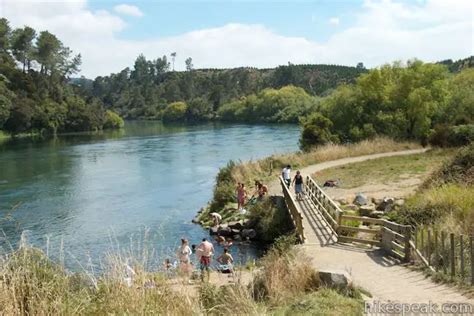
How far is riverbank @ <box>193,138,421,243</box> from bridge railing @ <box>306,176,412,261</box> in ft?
9.04

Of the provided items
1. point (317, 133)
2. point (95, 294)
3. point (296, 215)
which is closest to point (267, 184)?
point (296, 215)

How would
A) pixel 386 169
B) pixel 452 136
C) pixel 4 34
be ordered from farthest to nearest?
pixel 4 34, pixel 452 136, pixel 386 169

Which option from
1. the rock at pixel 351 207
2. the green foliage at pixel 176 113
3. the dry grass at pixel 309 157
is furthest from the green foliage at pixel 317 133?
the green foliage at pixel 176 113

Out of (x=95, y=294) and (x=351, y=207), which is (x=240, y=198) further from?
(x=95, y=294)

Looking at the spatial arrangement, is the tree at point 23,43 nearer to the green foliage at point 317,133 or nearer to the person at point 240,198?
the green foliage at point 317,133

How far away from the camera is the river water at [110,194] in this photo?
26.4m

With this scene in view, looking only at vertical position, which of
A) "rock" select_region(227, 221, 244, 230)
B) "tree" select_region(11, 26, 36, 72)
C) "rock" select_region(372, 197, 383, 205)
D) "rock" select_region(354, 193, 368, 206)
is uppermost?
"tree" select_region(11, 26, 36, 72)

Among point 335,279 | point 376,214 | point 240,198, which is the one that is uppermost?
point 335,279

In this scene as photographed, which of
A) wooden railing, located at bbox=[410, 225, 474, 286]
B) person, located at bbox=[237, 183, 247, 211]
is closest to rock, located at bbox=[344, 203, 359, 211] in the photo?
person, located at bbox=[237, 183, 247, 211]

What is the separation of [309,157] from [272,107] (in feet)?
319

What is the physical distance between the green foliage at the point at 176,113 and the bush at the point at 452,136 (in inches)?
5014

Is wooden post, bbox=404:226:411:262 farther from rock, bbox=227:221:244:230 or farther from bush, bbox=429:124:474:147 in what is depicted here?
bush, bbox=429:124:474:147

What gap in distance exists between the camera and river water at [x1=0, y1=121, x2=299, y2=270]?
26.4 m

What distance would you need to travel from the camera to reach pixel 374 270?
1482 cm
